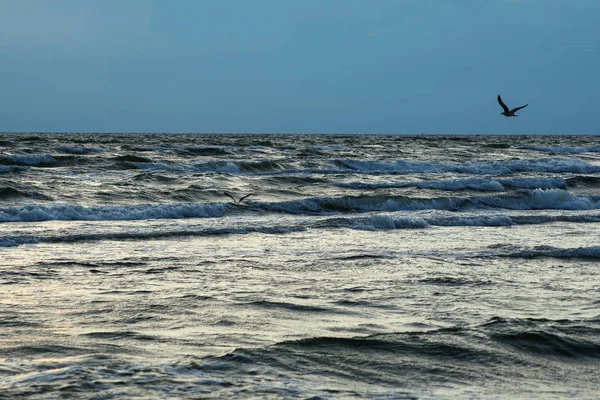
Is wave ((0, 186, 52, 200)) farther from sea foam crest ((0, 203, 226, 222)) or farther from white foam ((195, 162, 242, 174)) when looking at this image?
white foam ((195, 162, 242, 174))

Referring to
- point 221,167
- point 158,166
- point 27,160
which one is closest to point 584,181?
point 221,167

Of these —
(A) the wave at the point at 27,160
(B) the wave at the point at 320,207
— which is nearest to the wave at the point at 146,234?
(B) the wave at the point at 320,207

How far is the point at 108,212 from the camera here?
16672 millimetres

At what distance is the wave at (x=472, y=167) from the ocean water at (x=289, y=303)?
15382mm

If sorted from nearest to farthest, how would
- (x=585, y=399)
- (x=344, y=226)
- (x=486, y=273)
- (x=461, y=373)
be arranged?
(x=585, y=399) < (x=461, y=373) < (x=486, y=273) < (x=344, y=226)

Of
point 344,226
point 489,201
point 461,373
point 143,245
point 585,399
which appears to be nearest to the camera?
point 585,399

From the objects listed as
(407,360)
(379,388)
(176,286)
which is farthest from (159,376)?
(176,286)

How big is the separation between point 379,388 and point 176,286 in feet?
12.8

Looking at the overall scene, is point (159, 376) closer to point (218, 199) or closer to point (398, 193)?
point (218, 199)

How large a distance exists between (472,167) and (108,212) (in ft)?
67.8

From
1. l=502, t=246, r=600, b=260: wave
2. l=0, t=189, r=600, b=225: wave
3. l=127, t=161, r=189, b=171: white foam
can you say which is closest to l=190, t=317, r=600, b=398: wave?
l=502, t=246, r=600, b=260: wave

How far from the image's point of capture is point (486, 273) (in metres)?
9.92

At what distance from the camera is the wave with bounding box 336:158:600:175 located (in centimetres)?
3353

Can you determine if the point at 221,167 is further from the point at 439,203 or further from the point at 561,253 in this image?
the point at 561,253
